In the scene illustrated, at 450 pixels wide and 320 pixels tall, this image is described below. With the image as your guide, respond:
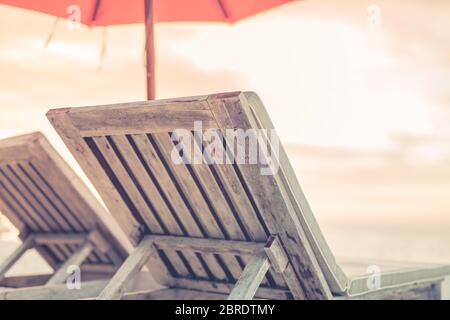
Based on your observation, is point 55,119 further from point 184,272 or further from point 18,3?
point 18,3

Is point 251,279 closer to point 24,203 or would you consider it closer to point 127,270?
point 127,270

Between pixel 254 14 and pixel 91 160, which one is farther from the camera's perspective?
pixel 254 14

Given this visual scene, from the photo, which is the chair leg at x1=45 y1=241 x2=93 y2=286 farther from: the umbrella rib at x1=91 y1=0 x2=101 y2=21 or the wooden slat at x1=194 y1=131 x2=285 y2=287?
the wooden slat at x1=194 y1=131 x2=285 y2=287

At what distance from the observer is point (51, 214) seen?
3.95 m

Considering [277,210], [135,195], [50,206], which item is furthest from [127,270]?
[50,206]

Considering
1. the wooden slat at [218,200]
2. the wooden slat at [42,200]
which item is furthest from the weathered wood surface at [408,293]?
the wooden slat at [42,200]

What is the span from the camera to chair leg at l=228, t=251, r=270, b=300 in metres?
2.35

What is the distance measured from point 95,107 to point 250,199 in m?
0.70
